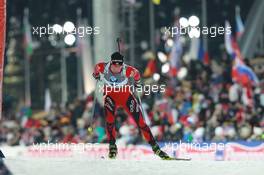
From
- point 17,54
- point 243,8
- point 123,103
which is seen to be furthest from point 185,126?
point 17,54

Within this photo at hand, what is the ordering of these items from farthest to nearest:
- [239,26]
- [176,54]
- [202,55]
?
[239,26] < [202,55] < [176,54]

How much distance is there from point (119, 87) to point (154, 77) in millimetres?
6965

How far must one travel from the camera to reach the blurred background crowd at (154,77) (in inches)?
592

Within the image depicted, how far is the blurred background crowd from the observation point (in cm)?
1505

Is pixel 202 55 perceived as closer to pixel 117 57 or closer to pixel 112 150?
pixel 112 150

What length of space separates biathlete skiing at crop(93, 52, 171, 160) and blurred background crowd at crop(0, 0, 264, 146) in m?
0.50

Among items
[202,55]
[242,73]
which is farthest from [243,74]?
[202,55]

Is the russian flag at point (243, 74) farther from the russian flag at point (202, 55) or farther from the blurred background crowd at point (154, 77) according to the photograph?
the russian flag at point (202, 55)

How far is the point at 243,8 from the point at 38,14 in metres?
6.37

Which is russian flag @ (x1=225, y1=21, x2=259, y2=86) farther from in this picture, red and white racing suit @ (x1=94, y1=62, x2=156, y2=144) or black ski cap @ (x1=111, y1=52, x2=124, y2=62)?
black ski cap @ (x1=111, y1=52, x2=124, y2=62)

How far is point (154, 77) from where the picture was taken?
17.6 m

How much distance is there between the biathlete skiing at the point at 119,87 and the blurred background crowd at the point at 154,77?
0.50 m

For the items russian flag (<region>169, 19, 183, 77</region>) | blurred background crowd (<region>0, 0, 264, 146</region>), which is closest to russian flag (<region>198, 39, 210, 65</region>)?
blurred background crowd (<region>0, 0, 264, 146</region>)

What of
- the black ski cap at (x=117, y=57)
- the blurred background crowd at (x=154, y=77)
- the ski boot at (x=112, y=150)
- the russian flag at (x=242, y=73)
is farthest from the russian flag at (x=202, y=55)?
the black ski cap at (x=117, y=57)
